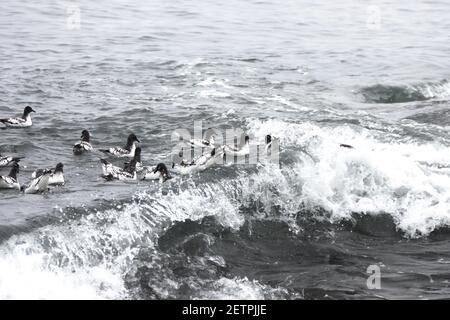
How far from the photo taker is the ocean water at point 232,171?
10.4 metres

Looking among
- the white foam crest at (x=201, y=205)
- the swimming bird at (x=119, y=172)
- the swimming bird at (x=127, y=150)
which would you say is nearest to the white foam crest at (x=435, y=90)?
the swimming bird at (x=127, y=150)

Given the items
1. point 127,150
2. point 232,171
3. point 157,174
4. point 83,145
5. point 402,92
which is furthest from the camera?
point 402,92

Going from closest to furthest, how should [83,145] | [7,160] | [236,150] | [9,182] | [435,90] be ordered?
[9,182] < [7,160] < [236,150] < [83,145] < [435,90]

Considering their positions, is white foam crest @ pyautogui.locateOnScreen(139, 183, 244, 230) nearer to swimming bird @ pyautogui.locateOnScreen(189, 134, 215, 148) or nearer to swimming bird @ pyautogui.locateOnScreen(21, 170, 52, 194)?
swimming bird @ pyautogui.locateOnScreen(21, 170, 52, 194)

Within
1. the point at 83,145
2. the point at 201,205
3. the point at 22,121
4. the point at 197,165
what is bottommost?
the point at 201,205

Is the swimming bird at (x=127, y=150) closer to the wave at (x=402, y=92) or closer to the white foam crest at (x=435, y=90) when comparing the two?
the wave at (x=402, y=92)

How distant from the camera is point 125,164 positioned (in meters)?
14.6

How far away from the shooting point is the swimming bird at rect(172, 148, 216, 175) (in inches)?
560

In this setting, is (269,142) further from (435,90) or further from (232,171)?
(435,90)

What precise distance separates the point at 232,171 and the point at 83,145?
3.83 m

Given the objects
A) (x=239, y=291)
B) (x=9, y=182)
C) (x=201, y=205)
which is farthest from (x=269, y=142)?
(x=239, y=291)

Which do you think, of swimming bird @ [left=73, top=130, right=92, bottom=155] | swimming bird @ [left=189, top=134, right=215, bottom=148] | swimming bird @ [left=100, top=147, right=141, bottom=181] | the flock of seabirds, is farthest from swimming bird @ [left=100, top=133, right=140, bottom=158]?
swimming bird @ [left=189, top=134, right=215, bottom=148]

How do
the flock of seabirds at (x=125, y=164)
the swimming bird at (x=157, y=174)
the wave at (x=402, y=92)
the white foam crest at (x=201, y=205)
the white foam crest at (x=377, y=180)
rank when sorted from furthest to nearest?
1. the wave at (x=402, y=92)
2. the swimming bird at (x=157, y=174)
3. the flock of seabirds at (x=125, y=164)
4. the white foam crest at (x=377, y=180)
5. the white foam crest at (x=201, y=205)

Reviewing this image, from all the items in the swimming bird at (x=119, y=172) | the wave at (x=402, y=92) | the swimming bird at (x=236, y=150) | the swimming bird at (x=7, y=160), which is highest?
the wave at (x=402, y=92)
